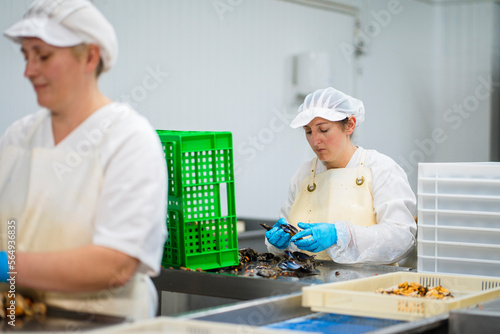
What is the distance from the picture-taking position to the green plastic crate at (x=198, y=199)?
8.11 feet

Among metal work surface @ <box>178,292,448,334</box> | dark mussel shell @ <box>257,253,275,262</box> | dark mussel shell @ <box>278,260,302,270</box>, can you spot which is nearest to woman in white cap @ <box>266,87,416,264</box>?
dark mussel shell @ <box>257,253,275,262</box>

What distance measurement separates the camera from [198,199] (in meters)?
2.53

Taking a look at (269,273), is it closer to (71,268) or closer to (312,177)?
(312,177)

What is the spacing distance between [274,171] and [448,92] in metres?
2.69

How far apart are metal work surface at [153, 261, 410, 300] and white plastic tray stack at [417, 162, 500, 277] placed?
9.8 inches

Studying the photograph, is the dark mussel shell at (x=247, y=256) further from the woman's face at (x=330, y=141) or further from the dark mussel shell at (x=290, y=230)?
the woman's face at (x=330, y=141)

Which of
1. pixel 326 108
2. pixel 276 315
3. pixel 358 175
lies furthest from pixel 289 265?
pixel 326 108

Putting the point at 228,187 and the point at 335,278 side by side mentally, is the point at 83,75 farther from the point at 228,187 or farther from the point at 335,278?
the point at 335,278

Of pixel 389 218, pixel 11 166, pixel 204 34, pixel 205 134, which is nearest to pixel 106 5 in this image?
pixel 204 34

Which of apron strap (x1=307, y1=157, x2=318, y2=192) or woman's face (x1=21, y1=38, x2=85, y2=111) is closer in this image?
woman's face (x1=21, y1=38, x2=85, y2=111)

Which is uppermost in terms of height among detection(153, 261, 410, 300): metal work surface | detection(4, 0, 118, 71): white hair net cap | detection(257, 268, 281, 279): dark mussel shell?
detection(4, 0, 118, 71): white hair net cap

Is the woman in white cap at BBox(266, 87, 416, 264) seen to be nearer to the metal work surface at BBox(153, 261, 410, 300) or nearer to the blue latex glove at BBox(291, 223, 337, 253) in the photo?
the blue latex glove at BBox(291, 223, 337, 253)

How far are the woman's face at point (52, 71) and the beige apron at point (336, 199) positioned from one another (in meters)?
1.73

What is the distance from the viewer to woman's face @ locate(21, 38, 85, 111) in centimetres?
161
